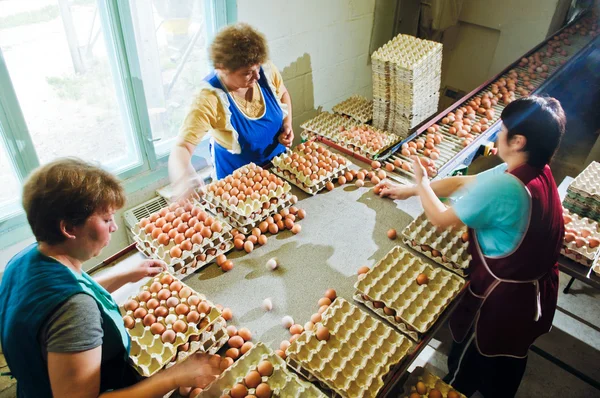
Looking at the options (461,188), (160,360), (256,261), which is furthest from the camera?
→ (461,188)

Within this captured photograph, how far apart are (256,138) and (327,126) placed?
3.63 feet

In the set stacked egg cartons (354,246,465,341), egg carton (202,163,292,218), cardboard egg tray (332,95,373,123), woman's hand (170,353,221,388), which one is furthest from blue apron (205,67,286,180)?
woman's hand (170,353,221,388)

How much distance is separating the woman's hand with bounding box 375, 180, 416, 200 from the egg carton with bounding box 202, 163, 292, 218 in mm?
611

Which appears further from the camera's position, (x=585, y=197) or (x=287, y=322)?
(x=585, y=197)

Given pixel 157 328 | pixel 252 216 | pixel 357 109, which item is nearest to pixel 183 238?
pixel 252 216

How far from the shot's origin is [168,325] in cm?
169

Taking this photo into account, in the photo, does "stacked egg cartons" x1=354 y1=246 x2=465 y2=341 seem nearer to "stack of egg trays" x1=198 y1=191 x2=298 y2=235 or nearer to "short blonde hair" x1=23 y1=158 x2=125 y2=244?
"stack of egg trays" x1=198 y1=191 x2=298 y2=235

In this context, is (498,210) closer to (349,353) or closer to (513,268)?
(513,268)

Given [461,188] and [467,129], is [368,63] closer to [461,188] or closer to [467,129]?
[467,129]

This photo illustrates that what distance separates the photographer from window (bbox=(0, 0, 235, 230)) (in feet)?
8.58

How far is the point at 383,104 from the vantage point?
355cm

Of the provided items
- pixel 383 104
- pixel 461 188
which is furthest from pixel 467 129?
pixel 461 188

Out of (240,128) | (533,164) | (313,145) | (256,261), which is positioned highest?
(533,164)

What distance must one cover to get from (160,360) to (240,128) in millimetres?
1553
